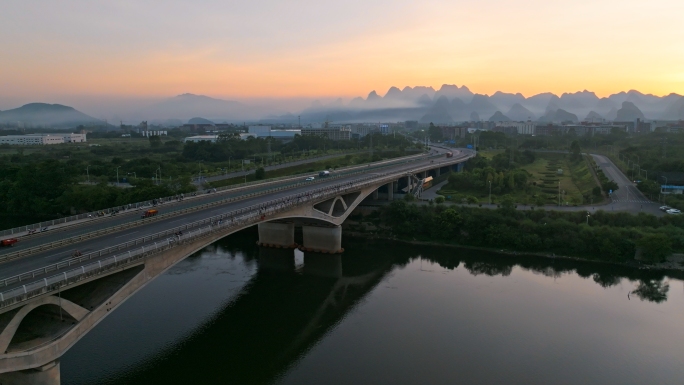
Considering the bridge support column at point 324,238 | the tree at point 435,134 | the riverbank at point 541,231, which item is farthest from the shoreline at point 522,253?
the tree at point 435,134

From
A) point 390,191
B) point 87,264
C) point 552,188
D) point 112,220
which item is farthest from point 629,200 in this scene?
point 87,264

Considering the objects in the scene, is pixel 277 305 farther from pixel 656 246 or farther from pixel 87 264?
pixel 656 246

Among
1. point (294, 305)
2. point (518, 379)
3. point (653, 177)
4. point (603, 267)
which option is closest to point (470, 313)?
point (518, 379)

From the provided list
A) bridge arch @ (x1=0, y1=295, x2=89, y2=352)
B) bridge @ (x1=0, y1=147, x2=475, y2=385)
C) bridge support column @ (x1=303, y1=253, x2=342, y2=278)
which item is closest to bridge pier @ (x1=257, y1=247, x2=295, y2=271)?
bridge support column @ (x1=303, y1=253, x2=342, y2=278)

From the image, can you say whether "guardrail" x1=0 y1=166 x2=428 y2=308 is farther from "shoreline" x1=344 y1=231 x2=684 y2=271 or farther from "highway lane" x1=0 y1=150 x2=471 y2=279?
"shoreline" x1=344 y1=231 x2=684 y2=271

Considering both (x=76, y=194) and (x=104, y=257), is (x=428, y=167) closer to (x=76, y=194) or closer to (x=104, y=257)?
(x=76, y=194)

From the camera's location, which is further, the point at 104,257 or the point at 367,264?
the point at 367,264
